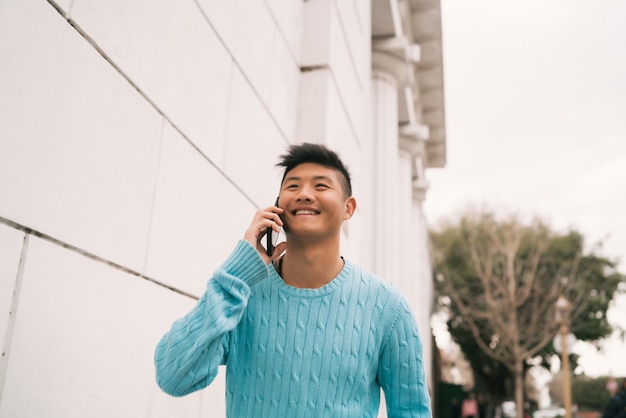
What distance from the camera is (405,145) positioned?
13.8 meters

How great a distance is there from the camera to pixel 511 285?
790 inches

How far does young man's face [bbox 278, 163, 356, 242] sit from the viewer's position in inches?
72.9

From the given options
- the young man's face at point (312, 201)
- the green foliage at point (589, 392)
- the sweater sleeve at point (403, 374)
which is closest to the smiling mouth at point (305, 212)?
the young man's face at point (312, 201)

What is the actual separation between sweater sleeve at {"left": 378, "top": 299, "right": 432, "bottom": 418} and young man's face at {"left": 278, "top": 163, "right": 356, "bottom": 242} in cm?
41

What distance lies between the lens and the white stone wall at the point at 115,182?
1.70m

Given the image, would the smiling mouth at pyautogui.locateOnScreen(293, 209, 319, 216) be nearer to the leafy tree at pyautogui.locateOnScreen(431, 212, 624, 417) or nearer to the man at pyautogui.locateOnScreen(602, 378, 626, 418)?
the man at pyautogui.locateOnScreen(602, 378, 626, 418)

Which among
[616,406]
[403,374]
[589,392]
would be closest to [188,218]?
[403,374]

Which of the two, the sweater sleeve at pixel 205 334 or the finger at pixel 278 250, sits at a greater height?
the finger at pixel 278 250

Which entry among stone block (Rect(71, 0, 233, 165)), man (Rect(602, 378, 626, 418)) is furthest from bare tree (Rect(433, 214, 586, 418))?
stone block (Rect(71, 0, 233, 165))

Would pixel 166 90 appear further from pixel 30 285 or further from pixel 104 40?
pixel 30 285

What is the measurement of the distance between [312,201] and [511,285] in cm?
1975

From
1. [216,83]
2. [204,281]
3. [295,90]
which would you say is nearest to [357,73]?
[295,90]

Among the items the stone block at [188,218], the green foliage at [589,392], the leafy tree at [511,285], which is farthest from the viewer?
the green foliage at [589,392]

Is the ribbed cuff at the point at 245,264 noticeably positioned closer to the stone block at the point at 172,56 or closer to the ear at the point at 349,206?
the ear at the point at 349,206
